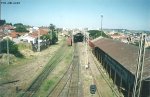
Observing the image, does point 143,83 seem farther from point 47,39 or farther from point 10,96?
point 47,39

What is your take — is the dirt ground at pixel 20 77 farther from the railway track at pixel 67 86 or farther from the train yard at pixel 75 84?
the railway track at pixel 67 86

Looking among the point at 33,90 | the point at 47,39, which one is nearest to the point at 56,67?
the point at 33,90

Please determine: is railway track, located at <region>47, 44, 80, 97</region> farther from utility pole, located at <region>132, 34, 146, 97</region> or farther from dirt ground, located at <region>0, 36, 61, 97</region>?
utility pole, located at <region>132, 34, 146, 97</region>

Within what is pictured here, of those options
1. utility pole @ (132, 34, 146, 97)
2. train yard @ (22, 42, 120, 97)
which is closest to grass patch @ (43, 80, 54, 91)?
train yard @ (22, 42, 120, 97)

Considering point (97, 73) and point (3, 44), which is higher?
point (3, 44)

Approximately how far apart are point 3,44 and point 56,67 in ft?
51.3

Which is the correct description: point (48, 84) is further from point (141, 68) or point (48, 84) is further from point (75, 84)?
point (141, 68)

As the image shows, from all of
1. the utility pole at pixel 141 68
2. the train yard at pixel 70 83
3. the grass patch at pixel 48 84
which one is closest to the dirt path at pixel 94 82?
the train yard at pixel 70 83

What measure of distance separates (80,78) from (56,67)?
938 centimetres

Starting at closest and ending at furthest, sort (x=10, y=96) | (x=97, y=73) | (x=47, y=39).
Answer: (x=10, y=96), (x=97, y=73), (x=47, y=39)

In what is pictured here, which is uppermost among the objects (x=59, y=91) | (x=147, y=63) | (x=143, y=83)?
(x=147, y=63)

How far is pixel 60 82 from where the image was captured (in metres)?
30.9

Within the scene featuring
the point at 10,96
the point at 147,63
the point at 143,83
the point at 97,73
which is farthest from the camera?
the point at 97,73

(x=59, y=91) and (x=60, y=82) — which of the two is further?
(x=60, y=82)
